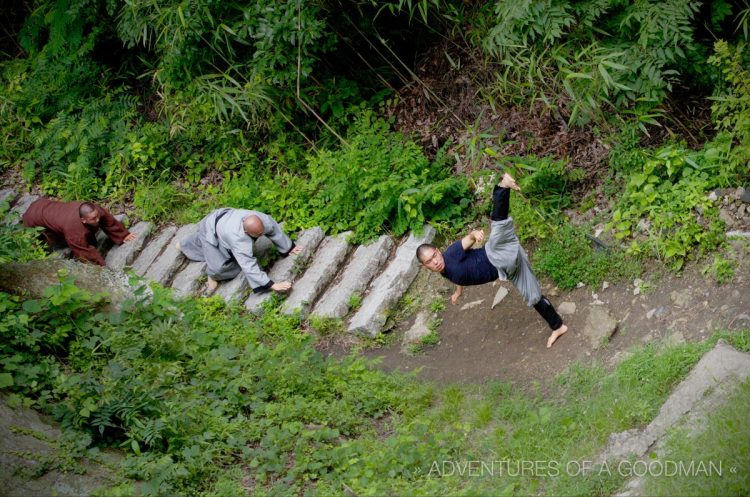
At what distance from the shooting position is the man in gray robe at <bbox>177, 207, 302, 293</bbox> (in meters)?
7.22

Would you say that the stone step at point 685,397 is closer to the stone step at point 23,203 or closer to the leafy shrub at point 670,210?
the leafy shrub at point 670,210

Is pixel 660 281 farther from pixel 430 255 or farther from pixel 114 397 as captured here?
pixel 114 397

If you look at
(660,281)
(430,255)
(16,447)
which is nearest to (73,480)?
(16,447)

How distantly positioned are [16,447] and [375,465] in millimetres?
2257

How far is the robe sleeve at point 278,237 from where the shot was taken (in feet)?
24.5

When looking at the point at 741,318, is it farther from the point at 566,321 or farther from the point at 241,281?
the point at 241,281

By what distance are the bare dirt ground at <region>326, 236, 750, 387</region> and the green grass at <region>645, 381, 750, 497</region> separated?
1.24 metres

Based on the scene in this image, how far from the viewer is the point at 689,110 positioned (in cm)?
662

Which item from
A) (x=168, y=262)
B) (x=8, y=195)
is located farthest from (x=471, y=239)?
(x=8, y=195)

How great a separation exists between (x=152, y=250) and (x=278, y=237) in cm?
186

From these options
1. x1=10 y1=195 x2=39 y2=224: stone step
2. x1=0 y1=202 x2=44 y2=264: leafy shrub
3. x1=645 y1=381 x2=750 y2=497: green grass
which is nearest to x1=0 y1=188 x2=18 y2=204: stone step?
x1=10 y1=195 x2=39 y2=224: stone step

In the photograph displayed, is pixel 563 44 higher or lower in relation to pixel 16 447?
lower

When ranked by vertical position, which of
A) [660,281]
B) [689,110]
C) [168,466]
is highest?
[168,466]

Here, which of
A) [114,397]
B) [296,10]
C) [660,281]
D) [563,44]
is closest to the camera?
[114,397]
